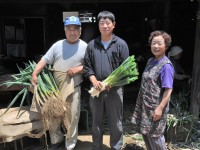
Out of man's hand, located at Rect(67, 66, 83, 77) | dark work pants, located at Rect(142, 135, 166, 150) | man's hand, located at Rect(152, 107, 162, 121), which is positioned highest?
man's hand, located at Rect(67, 66, 83, 77)

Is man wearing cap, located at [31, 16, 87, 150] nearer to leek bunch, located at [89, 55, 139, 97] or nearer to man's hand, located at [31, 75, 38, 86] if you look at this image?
man's hand, located at [31, 75, 38, 86]

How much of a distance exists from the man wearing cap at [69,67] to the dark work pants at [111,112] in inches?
11.2

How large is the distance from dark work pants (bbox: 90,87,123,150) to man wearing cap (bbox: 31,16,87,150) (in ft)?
0.93

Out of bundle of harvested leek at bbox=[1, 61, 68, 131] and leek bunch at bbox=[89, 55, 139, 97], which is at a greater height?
leek bunch at bbox=[89, 55, 139, 97]

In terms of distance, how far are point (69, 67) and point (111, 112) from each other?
77 centimetres

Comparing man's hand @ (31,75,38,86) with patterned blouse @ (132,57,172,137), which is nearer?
patterned blouse @ (132,57,172,137)

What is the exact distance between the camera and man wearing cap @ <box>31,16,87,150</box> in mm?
3306

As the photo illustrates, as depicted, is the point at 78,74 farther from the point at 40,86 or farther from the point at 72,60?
the point at 40,86

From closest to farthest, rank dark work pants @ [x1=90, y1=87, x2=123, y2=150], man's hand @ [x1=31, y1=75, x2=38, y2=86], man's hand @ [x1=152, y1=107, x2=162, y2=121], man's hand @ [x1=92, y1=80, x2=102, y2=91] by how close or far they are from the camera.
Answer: man's hand @ [x1=152, y1=107, x2=162, y2=121] → man's hand @ [x1=92, y1=80, x2=102, y2=91] → dark work pants @ [x1=90, y1=87, x2=123, y2=150] → man's hand @ [x1=31, y1=75, x2=38, y2=86]

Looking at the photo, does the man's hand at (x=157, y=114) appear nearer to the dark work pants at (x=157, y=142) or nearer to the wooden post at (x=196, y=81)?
the dark work pants at (x=157, y=142)

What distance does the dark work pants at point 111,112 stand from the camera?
3.26 m

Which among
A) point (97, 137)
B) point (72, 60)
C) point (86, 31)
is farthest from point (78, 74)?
point (86, 31)

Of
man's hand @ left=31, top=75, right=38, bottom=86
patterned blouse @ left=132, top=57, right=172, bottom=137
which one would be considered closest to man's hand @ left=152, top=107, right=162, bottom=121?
patterned blouse @ left=132, top=57, right=172, bottom=137

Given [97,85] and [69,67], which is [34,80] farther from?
[97,85]
